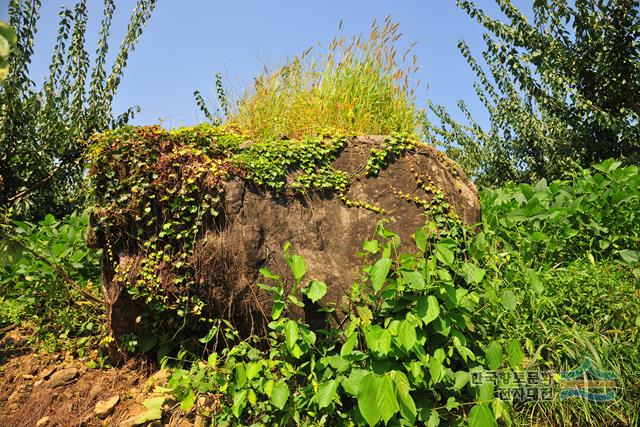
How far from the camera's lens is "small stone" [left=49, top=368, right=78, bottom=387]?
4.05m

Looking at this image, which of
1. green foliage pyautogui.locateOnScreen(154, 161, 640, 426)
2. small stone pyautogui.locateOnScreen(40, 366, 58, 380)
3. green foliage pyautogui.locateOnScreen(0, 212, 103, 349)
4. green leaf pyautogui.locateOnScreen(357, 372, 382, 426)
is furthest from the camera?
green foliage pyautogui.locateOnScreen(0, 212, 103, 349)

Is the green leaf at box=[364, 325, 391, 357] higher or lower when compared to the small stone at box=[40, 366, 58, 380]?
lower

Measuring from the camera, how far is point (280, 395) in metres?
3.08

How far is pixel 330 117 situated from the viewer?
4762 millimetres

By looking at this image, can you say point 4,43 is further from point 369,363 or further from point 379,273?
point 369,363

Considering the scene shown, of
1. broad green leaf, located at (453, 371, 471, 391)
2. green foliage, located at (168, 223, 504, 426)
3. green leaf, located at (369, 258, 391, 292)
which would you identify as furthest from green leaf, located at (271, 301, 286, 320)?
broad green leaf, located at (453, 371, 471, 391)

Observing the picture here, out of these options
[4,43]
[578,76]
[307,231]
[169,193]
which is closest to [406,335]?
[307,231]

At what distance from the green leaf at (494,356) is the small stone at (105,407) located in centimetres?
262

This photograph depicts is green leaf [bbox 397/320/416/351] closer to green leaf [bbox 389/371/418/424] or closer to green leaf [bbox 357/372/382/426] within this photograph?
green leaf [bbox 389/371/418/424]

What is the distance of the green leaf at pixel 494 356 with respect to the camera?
10.6 feet

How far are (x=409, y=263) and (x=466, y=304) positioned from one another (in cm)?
46

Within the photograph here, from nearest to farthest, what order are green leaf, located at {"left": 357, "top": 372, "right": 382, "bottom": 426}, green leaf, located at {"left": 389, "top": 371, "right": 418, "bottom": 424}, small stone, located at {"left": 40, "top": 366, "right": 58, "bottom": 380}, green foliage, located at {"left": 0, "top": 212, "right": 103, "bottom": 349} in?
green leaf, located at {"left": 357, "top": 372, "right": 382, "bottom": 426} < green leaf, located at {"left": 389, "top": 371, "right": 418, "bottom": 424} < small stone, located at {"left": 40, "top": 366, "right": 58, "bottom": 380} < green foliage, located at {"left": 0, "top": 212, "right": 103, "bottom": 349}

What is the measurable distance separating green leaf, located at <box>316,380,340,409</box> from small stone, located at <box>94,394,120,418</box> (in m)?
1.63

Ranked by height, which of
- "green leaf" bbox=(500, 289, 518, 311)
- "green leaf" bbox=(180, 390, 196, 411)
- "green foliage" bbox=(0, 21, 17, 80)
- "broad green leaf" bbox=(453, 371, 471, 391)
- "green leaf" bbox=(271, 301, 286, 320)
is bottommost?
"broad green leaf" bbox=(453, 371, 471, 391)
